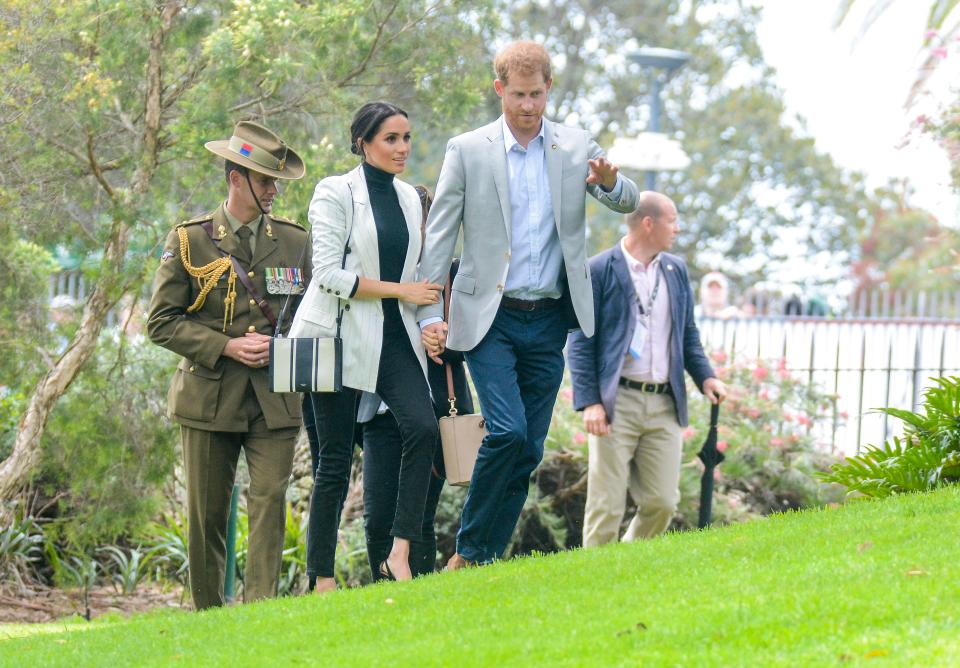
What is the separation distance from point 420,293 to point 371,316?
10.0 inches

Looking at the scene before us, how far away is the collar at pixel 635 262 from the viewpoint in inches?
327

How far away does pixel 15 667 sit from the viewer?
18.6 feet

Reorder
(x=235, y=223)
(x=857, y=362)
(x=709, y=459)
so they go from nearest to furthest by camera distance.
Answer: (x=235, y=223) → (x=709, y=459) → (x=857, y=362)

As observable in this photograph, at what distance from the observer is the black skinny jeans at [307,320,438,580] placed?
665cm

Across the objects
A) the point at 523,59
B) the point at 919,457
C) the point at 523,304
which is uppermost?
the point at 523,59

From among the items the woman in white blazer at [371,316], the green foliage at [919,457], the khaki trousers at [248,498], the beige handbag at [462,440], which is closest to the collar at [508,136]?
the woman in white blazer at [371,316]

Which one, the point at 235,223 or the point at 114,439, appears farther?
the point at 114,439

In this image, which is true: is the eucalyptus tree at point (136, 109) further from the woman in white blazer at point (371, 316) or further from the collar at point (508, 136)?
the collar at point (508, 136)

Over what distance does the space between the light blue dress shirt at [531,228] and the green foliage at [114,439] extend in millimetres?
3774

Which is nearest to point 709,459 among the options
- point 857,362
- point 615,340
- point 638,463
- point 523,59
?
point 638,463

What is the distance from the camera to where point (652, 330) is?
8.24 meters

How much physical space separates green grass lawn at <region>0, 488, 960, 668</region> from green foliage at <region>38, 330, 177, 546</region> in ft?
9.43

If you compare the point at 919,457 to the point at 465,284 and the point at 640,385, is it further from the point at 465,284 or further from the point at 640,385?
the point at 465,284

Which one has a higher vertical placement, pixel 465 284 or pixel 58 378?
pixel 465 284
